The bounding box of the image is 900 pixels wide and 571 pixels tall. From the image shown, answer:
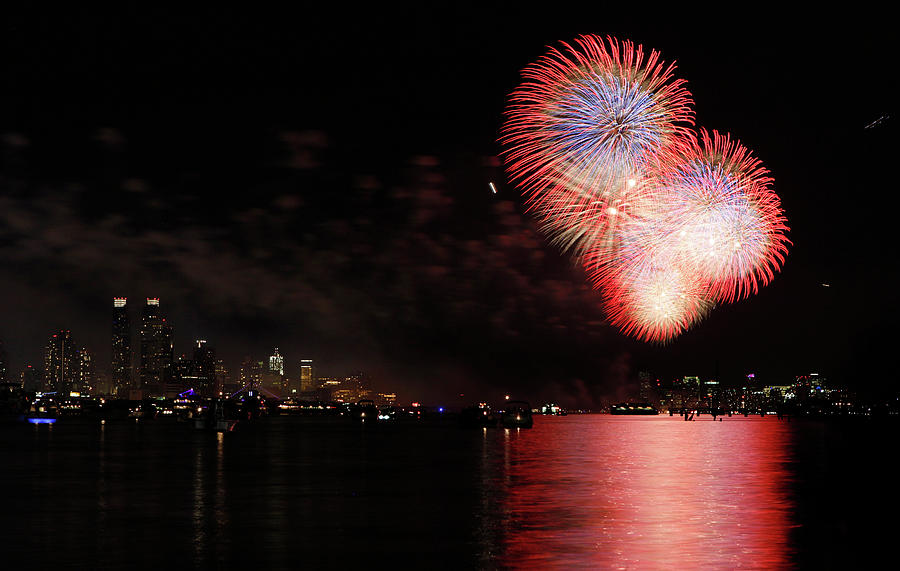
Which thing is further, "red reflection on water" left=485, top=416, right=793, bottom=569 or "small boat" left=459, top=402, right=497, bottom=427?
"small boat" left=459, top=402, right=497, bottom=427

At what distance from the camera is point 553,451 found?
52062 mm

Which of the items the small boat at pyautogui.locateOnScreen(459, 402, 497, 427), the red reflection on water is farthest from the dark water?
the small boat at pyautogui.locateOnScreen(459, 402, 497, 427)

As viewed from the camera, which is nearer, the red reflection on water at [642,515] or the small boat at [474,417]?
the red reflection on water at [642,515]

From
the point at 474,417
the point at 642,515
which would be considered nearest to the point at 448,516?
the point at 642,515

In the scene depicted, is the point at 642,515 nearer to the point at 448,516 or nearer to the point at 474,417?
the point at 448,516

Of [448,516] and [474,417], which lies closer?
[448,516]

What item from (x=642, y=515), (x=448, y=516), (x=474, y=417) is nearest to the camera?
(x=642, y=515)

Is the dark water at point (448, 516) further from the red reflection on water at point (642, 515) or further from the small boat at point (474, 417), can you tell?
the small boat at point (474, 417)

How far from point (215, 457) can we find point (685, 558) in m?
34.1

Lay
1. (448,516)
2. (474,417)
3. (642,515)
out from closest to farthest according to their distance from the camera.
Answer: (642,515) < (448,516) < (474,417)

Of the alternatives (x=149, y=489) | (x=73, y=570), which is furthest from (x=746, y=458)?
(x=73, y=570)

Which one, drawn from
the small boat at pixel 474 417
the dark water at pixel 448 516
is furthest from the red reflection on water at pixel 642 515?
the small boat at pixel 474 417

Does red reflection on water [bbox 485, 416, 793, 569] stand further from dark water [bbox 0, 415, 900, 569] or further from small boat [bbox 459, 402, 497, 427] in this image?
small boat [bbox 459, 402, 497, 427]

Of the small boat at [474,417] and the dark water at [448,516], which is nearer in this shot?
the dark water at [448,516]
